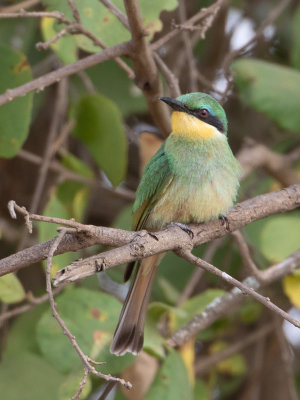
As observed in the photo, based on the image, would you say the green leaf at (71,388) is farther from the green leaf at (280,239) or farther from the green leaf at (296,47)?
the green leaf at (296,47)

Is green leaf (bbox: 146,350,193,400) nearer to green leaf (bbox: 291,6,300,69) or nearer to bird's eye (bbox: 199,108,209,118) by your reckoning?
bird's eye (bbox: 199,108,209,118)

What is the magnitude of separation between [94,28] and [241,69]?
1.79 ft

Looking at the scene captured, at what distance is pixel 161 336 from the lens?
2092mm

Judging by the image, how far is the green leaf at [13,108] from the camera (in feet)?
6.70

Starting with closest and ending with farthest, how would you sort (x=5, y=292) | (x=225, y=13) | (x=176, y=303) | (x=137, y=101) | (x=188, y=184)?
1. (x=5, y=292)
2. (x=188, y=184)
3. (x=176, y=303)
4. (x=137, y=101)
5. (x=225, y=13)

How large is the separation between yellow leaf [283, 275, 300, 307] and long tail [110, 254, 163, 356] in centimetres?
38

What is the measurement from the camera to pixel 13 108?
6.70 ft

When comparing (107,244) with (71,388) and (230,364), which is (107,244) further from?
(230,364)

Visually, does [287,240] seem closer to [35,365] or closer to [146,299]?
[146,299]

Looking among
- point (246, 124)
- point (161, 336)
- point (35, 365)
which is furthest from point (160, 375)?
point (246, 124)

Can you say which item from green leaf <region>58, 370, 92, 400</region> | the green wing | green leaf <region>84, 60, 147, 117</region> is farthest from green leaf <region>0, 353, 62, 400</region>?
green leaf <region>84, 60, 147, 117</region>

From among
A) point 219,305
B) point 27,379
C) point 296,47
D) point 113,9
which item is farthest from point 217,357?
point 113,9

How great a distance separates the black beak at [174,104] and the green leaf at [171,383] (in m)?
0.69

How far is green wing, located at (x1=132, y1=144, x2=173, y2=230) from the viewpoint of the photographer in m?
2.03
